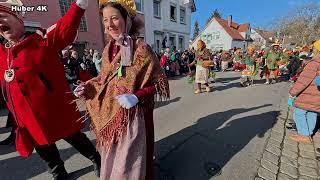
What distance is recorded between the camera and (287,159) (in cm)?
335

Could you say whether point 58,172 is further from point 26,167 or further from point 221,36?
point 221,36

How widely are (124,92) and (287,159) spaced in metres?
2.57

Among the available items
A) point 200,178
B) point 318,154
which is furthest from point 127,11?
point 318,154

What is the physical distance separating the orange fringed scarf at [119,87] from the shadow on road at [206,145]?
41.8 inches

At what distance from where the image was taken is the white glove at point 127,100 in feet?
6.59

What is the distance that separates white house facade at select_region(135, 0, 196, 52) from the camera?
17828mm

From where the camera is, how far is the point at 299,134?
13.3 feet

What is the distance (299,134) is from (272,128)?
0.51 metres

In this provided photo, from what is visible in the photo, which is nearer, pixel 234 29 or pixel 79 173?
pixel 79 173

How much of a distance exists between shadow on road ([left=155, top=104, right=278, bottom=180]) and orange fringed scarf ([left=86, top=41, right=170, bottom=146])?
1.06m

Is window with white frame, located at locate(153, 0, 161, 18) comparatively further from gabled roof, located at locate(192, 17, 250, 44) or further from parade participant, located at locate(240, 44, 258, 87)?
gabled roof, located at locate(192, 17, 250, 44)

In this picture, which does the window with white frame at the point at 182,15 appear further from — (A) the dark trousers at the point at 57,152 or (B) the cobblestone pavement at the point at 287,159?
(A) the dark trousers at the point at 57,152

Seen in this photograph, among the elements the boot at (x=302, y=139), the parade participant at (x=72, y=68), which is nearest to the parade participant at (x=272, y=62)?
the boot at (x=302, y=139)

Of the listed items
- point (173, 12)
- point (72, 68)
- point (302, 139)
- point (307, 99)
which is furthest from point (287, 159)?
point (173, 12)
